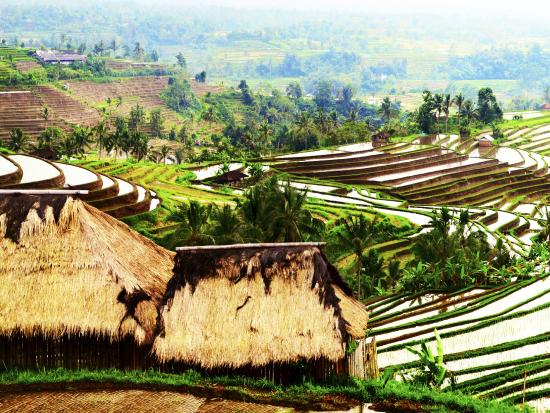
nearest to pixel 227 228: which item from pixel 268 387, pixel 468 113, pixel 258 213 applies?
pixel 258 213

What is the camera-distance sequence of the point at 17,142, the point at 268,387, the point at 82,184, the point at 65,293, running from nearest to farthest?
the point at 268,387 < the point at 65,293 < the point at 82,184 < the point at 17,142

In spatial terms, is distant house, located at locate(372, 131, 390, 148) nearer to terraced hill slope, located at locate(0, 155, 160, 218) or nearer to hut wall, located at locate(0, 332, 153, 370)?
terraced hill slope, located at locate(0, 155, 160, 218)

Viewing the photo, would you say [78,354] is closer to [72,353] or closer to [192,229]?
[72,353]

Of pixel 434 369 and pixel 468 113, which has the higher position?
pixel 434 369

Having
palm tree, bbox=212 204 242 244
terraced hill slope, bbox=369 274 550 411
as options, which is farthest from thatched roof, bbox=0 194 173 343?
palm tree, bbox=212 204 242 244

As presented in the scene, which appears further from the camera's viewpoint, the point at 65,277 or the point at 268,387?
the point at 65,277

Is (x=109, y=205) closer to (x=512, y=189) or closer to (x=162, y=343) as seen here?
(x=162, y=343)
